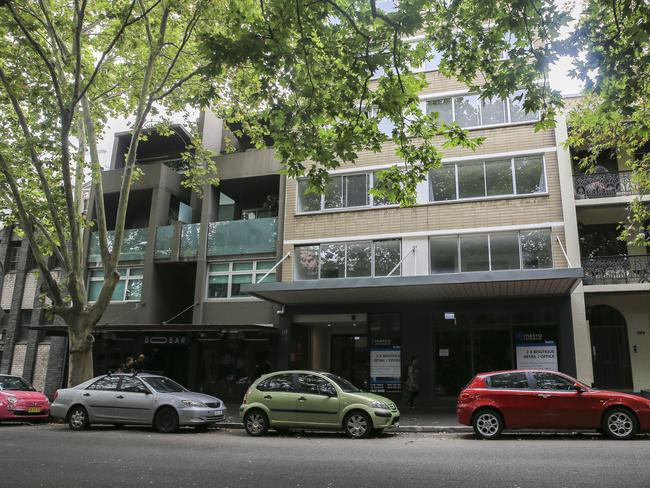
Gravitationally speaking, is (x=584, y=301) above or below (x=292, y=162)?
below

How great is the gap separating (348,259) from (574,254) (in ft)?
25.0

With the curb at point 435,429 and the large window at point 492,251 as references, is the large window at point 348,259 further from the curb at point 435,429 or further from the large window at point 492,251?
the curb at point 435,429

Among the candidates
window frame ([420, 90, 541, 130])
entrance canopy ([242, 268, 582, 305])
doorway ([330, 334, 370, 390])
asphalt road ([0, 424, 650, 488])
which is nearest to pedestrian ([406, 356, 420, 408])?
entrance canopy ([242, 268, 582, 305])

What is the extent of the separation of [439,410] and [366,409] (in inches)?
245

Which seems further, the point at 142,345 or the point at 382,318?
the point at 142,345

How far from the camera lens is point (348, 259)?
66.6ft

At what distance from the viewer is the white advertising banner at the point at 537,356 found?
58.2 feet

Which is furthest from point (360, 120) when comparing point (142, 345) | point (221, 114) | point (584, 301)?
point (142, 345)

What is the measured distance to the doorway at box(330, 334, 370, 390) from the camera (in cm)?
2083

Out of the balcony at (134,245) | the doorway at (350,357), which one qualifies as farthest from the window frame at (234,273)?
the doorway at (350,357)

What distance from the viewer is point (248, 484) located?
7.11 metres

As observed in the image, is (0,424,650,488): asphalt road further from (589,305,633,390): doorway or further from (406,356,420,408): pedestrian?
(589,305,633,390): doorway

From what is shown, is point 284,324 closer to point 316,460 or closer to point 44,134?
point 44,134

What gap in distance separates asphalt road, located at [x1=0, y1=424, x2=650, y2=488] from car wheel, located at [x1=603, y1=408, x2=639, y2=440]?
29cm
